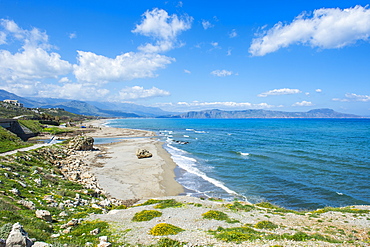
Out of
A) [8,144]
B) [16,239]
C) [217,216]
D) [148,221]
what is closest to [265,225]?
[217,216]

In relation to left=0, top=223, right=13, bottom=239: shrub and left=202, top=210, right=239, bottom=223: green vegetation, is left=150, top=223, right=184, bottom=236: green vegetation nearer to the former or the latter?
left=202, top=210, right=239, bottom=223: green vegetation

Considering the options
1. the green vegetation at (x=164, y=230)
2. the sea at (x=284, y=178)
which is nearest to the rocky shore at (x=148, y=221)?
the green vegetation at (x=164, y=230)

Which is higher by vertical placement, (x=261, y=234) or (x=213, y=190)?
(x=261, y=234)

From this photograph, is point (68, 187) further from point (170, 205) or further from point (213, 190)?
point (213, 190)

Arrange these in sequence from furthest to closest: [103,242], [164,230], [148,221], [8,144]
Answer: [8,144] → [148,221] → [164,230] → [103,242]

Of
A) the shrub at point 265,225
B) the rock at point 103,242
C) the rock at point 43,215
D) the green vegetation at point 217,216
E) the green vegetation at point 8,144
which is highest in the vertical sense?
the green vegetation at point 8,144

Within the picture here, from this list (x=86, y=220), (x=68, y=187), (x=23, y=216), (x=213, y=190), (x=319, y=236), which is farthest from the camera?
(x=213, y=190)

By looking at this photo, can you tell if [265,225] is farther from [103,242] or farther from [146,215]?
[103,242]

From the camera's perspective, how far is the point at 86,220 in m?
15.0

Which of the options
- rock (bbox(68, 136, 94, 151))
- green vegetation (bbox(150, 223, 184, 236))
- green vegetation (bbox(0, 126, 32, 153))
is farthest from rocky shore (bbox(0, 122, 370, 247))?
rock (bbox(68, 136, 94, 151))

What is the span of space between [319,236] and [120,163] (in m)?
38.4

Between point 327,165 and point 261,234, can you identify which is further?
point 327,165

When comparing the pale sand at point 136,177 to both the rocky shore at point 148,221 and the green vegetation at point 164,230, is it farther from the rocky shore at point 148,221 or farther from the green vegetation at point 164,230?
the green vegetation at point 164,230

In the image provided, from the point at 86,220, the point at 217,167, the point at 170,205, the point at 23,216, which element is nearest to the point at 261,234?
the point at 170,205
